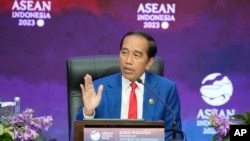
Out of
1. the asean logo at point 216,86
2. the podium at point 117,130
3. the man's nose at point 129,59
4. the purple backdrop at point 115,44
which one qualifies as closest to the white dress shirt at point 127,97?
the man's nose at point 129,59

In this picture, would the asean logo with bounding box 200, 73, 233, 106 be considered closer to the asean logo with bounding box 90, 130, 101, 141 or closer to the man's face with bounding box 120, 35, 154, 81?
the man's face with bounding box 120, 35, 154, 81

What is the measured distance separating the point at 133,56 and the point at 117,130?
3.05 ft

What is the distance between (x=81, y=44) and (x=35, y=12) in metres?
0.46

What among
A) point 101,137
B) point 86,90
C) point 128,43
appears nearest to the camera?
point 101,137

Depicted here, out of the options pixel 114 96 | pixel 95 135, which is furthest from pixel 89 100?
pixel 95 135

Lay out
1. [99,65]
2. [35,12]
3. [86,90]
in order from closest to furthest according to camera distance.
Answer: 1. [86,90]
2. [99,65]
3. [35,12]

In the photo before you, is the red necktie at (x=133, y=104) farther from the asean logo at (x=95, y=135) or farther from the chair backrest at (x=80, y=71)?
the asean logo at (x=95, y=135)

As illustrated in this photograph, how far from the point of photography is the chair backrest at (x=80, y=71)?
339 centimetres

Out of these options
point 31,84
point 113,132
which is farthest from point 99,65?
point 31,84

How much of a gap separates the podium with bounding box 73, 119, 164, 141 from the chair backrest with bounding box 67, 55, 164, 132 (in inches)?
45.1

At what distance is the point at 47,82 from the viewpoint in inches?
193

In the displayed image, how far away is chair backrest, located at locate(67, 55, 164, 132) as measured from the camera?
133 inches

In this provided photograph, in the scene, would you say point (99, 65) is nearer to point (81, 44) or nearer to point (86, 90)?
point (86, 90)

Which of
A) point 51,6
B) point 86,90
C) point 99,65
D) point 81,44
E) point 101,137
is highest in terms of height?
point 51,6
